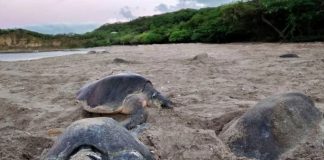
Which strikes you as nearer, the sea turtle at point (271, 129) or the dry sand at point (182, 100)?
the sea turtle at point (271, 129)

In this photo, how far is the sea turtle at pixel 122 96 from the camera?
5039mm

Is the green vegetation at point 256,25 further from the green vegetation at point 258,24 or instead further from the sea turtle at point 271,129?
the sea turtle at point 271,129

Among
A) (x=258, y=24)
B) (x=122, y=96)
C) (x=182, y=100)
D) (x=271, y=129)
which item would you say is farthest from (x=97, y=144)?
(x=258, y=24)

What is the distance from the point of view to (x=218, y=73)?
26.2 ft

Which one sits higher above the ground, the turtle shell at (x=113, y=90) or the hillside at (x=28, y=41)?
the turtle shell at (x=113, y=90)

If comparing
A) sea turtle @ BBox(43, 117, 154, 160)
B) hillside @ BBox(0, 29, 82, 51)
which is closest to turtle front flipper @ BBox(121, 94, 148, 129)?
sea turtle @ BBox(43, 117, 154, 160)

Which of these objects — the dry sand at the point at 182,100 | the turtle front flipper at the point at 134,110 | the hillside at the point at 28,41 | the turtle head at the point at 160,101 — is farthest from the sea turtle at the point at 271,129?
the hillside at the point at 28,41

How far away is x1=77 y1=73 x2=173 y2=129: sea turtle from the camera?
5.04 meters

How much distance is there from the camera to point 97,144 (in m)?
2.91

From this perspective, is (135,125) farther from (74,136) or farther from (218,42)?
(218,42)

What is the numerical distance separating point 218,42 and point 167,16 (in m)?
14.0

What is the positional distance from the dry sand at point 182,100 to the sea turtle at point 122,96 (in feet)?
0.51

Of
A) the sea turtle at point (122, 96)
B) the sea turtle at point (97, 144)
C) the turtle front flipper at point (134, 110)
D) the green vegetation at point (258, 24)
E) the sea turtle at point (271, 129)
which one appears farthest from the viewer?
the green vegetation at point (258, 24)

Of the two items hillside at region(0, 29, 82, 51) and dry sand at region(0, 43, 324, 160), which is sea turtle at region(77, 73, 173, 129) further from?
hillside at region(0, 29, 82, 51)
